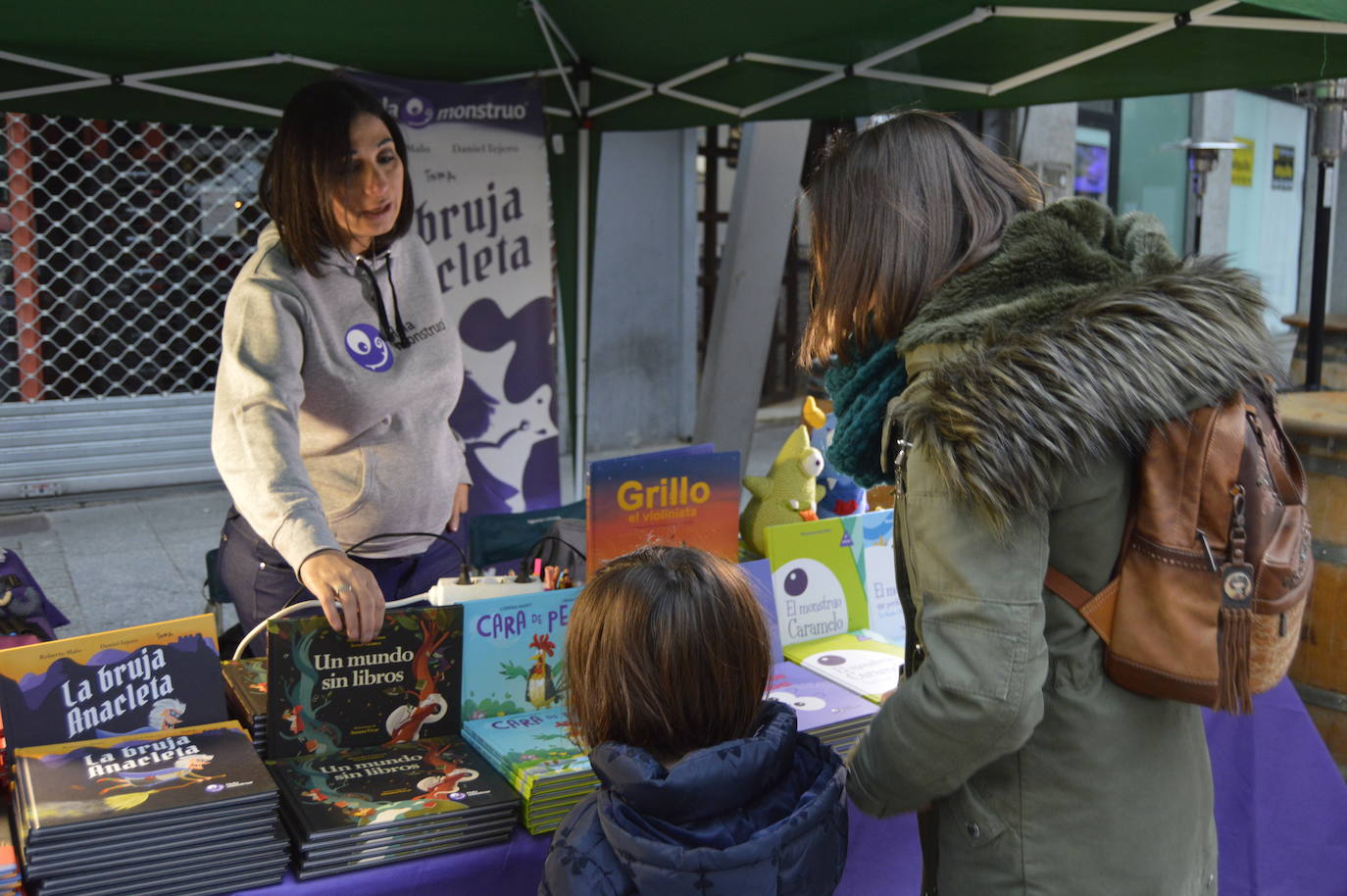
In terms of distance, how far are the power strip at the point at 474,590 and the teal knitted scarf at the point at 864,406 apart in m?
0.72

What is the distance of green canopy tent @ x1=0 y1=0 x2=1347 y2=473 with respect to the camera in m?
2.71

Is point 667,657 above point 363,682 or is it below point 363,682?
above

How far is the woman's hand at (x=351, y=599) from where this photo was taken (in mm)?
1655

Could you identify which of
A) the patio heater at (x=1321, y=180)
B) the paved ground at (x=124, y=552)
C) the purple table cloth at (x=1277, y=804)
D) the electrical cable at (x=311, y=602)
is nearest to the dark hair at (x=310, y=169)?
the electrical cable at (x=311, y=602)

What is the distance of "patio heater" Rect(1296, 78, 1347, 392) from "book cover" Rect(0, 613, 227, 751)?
180 inches

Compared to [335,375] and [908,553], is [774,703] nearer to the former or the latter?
[908,553]

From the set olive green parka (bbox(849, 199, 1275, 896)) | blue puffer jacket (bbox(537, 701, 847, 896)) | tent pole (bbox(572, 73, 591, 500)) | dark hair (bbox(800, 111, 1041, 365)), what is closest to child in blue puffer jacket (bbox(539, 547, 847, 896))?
blue puffer jacket (bbox(537, 701, 847, 896))

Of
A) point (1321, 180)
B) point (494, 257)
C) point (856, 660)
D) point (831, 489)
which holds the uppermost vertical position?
point (1321, 180)

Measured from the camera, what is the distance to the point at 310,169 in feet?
7.25

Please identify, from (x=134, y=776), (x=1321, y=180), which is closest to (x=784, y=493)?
(x=134, y=776)

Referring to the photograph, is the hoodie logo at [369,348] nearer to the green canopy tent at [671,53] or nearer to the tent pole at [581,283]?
the green canopy tent at [671,53]

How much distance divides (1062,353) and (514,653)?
104 centimetres

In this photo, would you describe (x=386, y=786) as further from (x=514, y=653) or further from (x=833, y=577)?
(x=833, y=577)

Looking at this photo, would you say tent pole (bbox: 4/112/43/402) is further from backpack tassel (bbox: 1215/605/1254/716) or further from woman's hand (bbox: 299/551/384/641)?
backpack tassel (bbox: 1215/605/1254/716)
